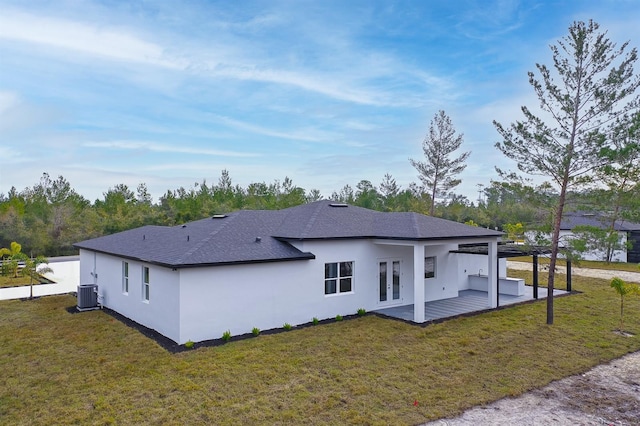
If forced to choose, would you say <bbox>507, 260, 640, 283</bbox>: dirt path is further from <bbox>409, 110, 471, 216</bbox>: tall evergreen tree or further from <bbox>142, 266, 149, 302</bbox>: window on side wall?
<bbox>142, 266, 149, 302</bbox>: window on side wall

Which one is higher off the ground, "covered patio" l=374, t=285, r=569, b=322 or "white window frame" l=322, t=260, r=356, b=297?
"white window frame" l=322, t=260, r=356, b=297

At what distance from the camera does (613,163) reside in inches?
420

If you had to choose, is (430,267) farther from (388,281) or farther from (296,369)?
(296,369)

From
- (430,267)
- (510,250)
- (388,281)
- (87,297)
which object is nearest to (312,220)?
(388,281)

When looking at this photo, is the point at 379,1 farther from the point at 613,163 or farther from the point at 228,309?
the point at 228,309

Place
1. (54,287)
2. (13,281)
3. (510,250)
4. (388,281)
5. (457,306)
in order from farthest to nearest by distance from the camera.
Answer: (13,281), (54,287), (510,250), (457,306), (388,281)

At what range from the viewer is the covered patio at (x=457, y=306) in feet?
41.9

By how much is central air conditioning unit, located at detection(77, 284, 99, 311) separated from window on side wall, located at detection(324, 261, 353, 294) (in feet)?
27.4

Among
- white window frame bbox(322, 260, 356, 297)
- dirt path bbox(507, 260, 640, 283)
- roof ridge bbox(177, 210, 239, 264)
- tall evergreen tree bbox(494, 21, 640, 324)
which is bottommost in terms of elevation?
dirt path bbox(507, 260, 640, 283)

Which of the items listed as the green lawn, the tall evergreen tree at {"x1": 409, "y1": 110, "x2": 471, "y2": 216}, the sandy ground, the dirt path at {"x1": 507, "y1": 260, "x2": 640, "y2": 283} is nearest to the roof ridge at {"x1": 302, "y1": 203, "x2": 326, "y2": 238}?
the green lawn

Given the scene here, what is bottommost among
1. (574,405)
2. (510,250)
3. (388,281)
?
(574,405)

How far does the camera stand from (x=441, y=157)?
3117cm

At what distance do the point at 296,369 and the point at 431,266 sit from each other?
870 cm

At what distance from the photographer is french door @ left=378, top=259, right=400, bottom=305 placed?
44.7 feet
